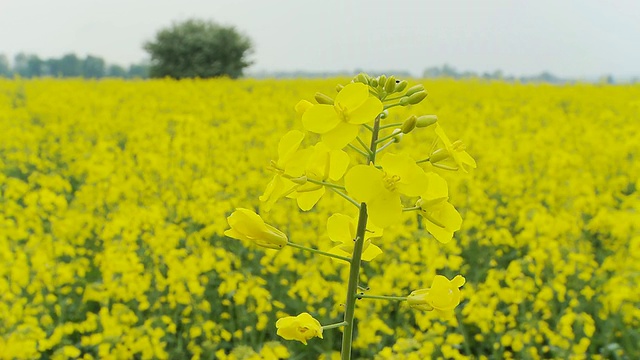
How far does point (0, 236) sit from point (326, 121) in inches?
129

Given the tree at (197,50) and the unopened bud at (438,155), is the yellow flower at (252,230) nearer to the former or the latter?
the unopened bud at (438,155)

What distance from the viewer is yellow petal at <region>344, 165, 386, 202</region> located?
96cm

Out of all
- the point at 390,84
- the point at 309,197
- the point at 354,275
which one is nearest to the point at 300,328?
the point at 354,275

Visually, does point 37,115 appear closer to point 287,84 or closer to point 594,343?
point 287,84

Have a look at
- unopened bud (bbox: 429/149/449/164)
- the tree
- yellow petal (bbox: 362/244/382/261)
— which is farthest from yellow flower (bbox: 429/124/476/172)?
the tree

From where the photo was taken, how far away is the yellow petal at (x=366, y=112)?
100cm

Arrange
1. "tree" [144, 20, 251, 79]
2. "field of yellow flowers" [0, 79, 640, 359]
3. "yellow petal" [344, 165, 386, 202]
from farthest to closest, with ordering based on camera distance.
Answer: "tree" [144, 20, 251, 79] → "field of yellow flowers" [0, 79, 640, 359] → "yellow petal" [344, 165, 386, 202]

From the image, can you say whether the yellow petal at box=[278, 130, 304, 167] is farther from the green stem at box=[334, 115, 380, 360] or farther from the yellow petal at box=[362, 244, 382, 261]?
the yellow petal at box=[362, 244, 382, 261]

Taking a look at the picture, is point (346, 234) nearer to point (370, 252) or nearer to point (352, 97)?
point (370, 252)

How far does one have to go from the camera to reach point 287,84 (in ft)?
58.0

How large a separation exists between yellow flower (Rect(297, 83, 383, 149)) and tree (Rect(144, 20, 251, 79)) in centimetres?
2257

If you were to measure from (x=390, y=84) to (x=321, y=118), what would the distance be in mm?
163

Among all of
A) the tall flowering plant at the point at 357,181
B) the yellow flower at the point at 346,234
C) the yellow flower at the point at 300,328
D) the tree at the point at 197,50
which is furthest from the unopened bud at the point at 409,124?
the tree at the point at 197,50

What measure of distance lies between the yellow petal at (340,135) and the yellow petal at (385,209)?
11cm
